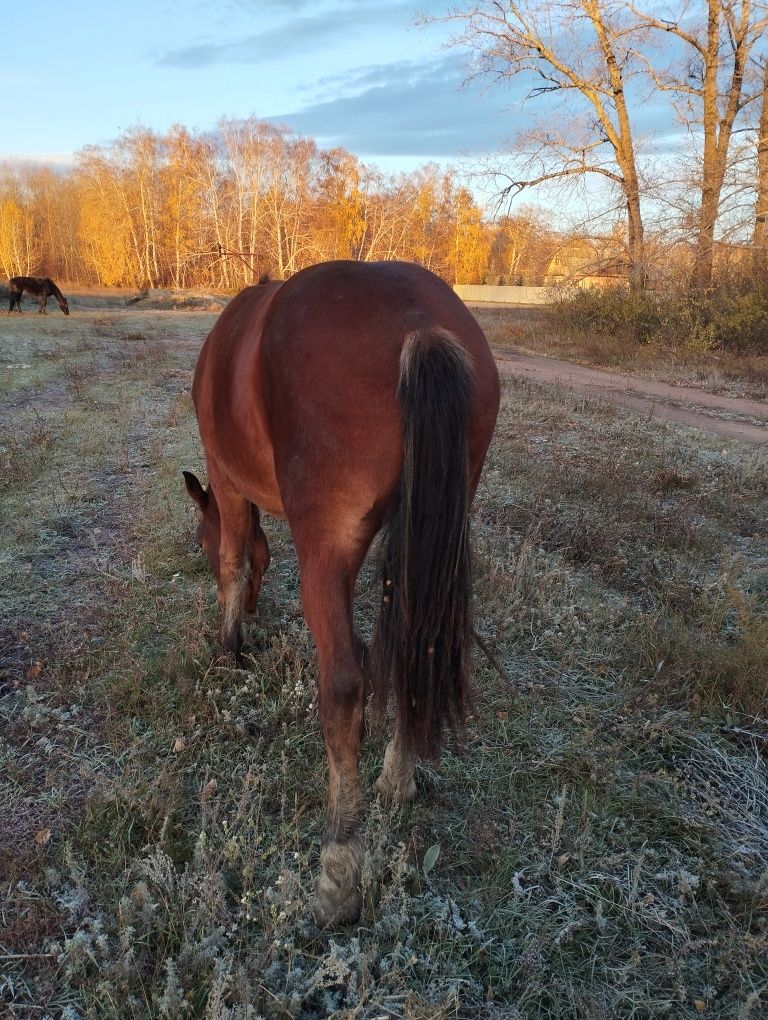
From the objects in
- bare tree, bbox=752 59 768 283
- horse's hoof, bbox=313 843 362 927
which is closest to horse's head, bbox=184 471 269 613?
horse's hoof, bbox=313 843 362 927

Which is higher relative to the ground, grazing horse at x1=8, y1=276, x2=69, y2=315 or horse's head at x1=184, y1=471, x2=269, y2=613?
grazing horse at x1=8, y1=276, x2=69, y2=315

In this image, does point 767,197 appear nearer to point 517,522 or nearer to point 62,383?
point 517,522

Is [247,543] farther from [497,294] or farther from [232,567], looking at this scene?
[497,294]

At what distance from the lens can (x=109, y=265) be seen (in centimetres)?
5050

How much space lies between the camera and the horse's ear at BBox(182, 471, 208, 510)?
Answer: 3.49 metres

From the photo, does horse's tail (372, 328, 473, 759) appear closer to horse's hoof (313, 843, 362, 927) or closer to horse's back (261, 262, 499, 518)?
horse's back (261, 262, 499, 518)

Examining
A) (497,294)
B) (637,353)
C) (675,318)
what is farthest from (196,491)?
(497,294)

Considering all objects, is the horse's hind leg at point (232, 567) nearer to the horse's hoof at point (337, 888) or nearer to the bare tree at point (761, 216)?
the horse's hoof at point (337, 888)

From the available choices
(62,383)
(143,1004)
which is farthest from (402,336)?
(62,383)

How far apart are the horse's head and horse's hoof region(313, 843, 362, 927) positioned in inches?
68.9

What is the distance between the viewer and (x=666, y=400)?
1086 cm

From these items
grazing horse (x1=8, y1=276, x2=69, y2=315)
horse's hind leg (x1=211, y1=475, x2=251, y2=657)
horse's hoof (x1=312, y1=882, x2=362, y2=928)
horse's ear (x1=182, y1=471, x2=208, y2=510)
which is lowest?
horse's hoof (x1=312, y1=882, x2=362, y2=928)

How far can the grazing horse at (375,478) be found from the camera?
1818 mm

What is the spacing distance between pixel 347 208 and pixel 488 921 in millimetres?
49536
